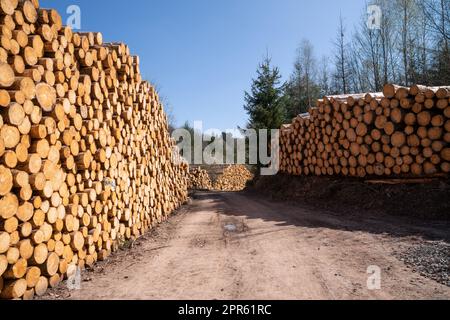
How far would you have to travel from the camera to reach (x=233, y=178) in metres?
32.9

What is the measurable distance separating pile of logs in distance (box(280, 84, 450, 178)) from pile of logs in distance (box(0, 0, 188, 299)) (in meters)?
6.62

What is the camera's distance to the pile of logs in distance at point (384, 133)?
878 centimetres

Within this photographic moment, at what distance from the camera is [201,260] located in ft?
18.1

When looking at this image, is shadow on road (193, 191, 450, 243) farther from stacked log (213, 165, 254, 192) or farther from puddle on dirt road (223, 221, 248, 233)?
stacked log (213, 165, 254, 192)

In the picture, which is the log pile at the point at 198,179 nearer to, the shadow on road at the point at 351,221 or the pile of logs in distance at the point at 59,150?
the shadow on road at the point at 351,221

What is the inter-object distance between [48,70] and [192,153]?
32.7m

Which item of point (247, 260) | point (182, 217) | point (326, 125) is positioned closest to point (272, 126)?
point (326, 125)

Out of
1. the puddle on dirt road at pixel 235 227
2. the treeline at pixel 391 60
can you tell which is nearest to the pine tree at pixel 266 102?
the treeline at pixel 391 60

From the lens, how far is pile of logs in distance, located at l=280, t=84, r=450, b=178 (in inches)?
346

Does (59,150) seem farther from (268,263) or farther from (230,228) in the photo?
(230,228)

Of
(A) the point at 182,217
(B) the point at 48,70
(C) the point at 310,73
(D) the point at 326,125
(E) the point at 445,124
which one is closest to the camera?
(B) the point at 48,70

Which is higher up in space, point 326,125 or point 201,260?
point 326,125
